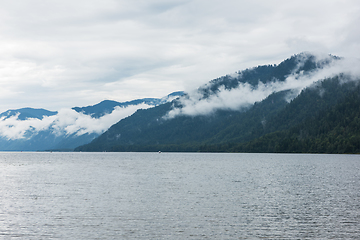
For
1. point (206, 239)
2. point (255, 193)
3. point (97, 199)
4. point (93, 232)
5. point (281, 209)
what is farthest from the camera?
point (255, 193)

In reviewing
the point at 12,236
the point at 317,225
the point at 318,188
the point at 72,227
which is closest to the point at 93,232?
the point at 72,227

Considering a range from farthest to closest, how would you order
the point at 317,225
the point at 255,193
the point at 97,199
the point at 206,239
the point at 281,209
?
the point at 255,193 → the point at 97,199 → the point at 281,209 → the point at 317,225 → the point at 206,239

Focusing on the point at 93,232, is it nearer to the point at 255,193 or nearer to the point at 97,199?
the point at 97,199

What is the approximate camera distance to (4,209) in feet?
208

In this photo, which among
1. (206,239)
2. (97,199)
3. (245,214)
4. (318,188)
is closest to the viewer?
(206,239)

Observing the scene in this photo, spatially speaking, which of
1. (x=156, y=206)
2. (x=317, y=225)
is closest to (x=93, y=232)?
(x=156, y=206)

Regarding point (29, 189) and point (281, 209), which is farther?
point (29, 189)

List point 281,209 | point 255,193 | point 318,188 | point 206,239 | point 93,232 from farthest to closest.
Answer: point 318,188
point 255,193
point 281,209
point 93,232
point 206,239

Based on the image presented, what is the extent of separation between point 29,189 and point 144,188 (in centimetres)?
2947

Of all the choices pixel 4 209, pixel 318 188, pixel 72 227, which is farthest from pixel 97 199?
pixel 318 188

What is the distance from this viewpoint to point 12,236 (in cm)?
4506

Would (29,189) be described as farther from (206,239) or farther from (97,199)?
(206,239)

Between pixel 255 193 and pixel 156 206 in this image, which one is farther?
pixel 255 193

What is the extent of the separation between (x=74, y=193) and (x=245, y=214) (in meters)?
43.8
